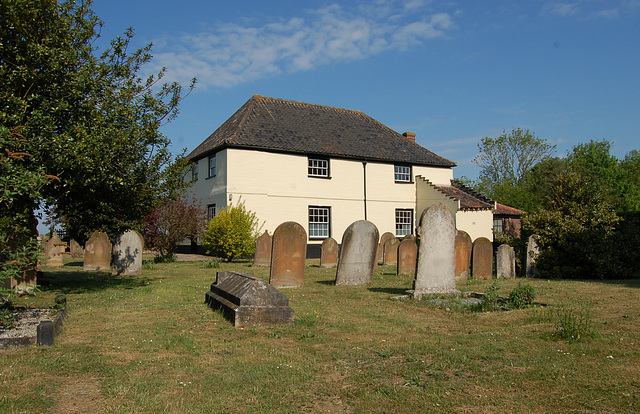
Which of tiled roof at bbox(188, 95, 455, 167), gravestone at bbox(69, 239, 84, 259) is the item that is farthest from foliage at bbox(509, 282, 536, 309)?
gravestone at bbox(69, 239, 84, 259)

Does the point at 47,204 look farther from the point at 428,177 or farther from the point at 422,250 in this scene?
the point at 428,177

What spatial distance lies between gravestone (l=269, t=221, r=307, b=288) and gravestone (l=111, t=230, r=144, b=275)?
6.83 metres

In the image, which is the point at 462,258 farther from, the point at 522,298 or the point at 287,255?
the point at 522,298

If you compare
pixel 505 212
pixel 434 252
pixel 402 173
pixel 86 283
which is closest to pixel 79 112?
pixel 86 283

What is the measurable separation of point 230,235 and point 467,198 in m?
16.4

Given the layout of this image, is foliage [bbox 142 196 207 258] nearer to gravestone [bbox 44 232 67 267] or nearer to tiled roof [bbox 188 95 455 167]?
gravestone [bbox 44 232 67 267]

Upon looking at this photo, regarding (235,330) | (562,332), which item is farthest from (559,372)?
(235,330)

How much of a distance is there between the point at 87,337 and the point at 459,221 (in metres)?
27.0

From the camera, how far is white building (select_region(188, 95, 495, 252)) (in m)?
26.1

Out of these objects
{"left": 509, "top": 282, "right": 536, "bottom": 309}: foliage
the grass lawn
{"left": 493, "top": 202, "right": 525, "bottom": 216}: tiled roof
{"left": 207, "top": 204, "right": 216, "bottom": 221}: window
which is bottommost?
the grass lawn

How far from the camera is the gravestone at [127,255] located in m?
16.7

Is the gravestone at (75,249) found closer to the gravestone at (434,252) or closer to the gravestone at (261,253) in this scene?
the gravestone at (261,253)

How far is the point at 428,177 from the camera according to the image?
104ft

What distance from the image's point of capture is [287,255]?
40.7 ft
